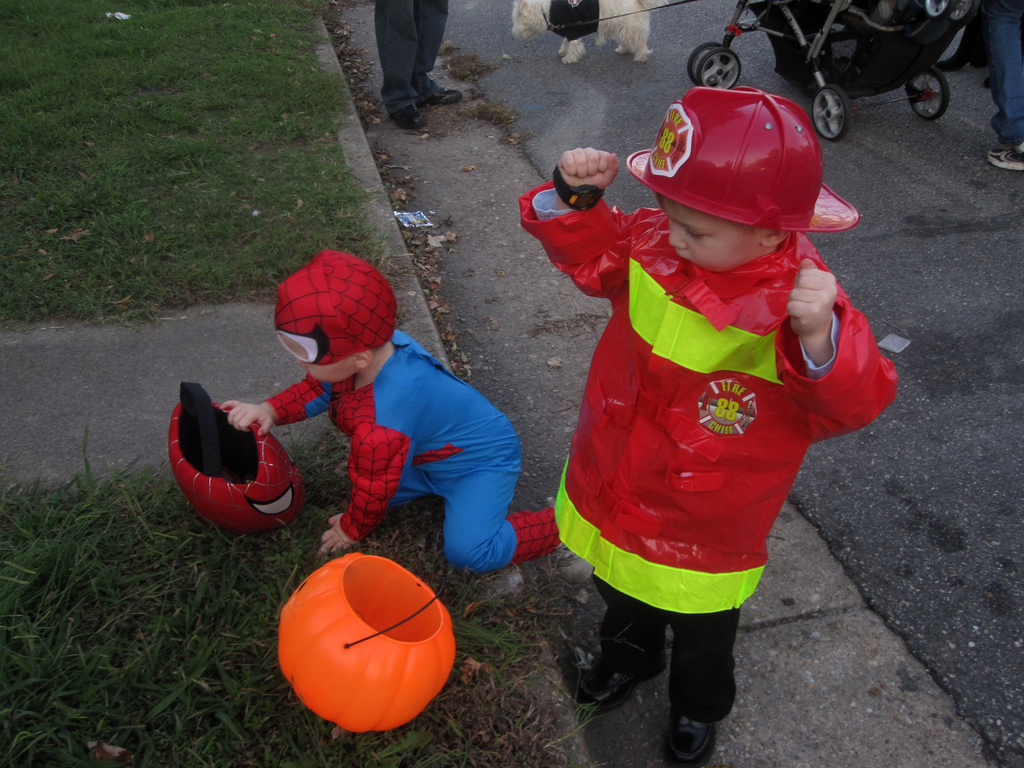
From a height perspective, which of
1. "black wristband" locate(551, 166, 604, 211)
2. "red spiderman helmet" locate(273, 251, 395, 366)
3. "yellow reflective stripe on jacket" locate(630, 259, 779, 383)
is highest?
"black wristband" locate(551, 166, 604, 211)

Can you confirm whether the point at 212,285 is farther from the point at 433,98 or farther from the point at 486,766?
the point at 433,98

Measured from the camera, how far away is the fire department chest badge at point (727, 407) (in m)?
1.51

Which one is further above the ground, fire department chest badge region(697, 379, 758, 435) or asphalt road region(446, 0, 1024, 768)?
fire department chest badge region(697, 379, 758, 435)

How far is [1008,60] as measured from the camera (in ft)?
15.3

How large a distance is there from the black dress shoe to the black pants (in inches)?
1.6

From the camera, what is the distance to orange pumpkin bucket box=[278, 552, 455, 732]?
1.70 meters

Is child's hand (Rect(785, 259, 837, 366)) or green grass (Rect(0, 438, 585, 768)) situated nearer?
child's hand (Rect(785, 259, 837, 366))

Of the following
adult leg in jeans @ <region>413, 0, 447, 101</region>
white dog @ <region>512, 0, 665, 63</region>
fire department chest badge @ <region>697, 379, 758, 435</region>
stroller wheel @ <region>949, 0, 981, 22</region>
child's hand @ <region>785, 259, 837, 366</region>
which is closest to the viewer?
child's hand @ <region>785, 259, 837, 366</region>

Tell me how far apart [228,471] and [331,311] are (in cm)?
82

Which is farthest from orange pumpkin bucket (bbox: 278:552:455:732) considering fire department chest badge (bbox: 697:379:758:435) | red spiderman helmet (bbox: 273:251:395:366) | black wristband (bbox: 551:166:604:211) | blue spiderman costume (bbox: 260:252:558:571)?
black wristband (bbox: 551:166:604:211)

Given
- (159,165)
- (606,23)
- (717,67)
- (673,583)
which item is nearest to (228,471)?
(673,583)

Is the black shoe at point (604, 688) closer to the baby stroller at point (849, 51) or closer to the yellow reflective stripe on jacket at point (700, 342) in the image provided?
the yellow reflective stripe on jacket at point (700, 342)

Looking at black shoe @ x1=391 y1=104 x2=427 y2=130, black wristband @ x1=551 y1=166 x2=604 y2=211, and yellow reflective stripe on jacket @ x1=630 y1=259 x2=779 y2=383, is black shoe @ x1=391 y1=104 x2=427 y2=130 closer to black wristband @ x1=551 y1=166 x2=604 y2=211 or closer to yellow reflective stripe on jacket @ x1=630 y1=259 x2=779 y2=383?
black wristband @ x1=551 y1=166 x2=604 y2=211

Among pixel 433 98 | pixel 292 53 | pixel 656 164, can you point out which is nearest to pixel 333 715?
pixel 656 164
